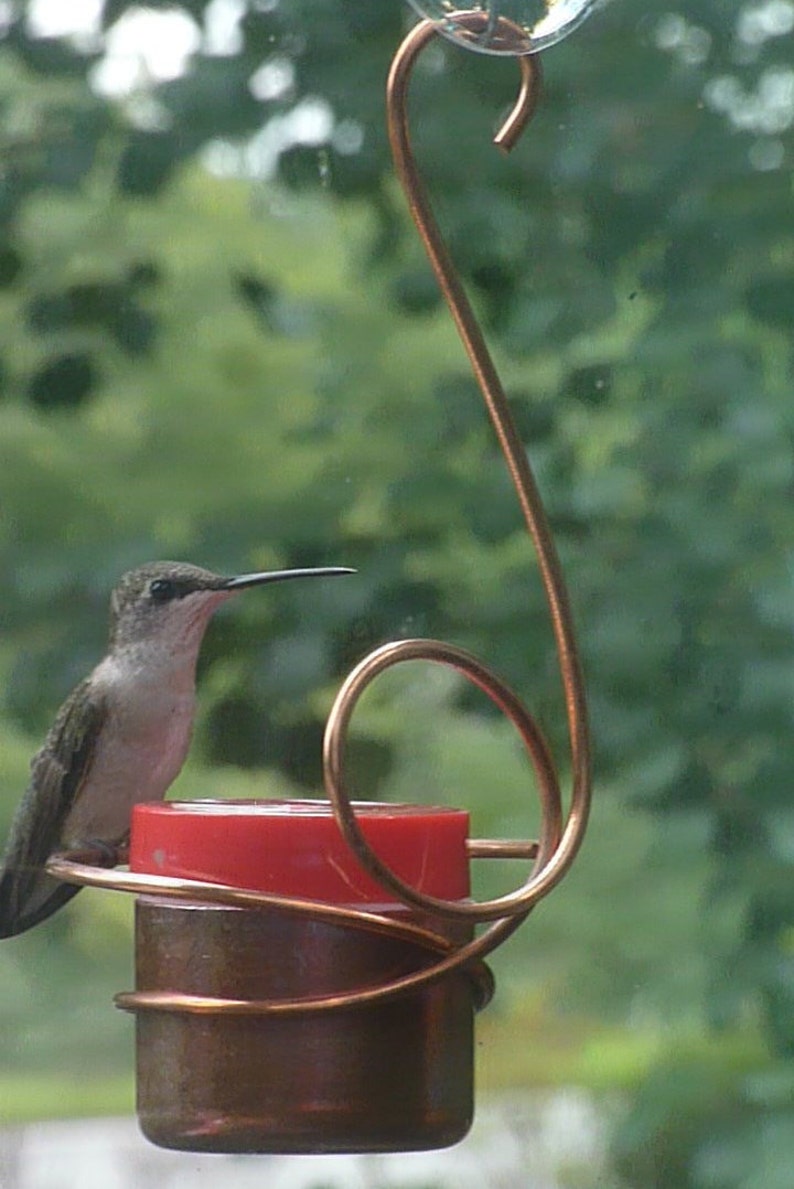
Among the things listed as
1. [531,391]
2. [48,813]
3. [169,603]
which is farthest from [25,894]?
[531,391]

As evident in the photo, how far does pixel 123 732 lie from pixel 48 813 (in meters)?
0.06

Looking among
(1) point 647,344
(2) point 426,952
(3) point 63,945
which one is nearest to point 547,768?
(2) point 426,952

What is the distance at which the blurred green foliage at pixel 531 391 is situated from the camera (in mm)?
1356

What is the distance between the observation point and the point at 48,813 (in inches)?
30.2

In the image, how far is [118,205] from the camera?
1396 mm

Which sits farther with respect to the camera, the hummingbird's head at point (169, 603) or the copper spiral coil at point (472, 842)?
the hummingbird's head at point (169, 603)

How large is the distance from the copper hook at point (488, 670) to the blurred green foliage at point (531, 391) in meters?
0.61

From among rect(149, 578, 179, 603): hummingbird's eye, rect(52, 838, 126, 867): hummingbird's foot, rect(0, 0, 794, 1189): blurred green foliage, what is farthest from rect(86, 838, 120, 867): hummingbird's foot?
rect(0, 0, 794, 1189): blurred green foliage

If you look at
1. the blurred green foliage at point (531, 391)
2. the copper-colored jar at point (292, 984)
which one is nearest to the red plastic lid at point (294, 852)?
the copper-colored jar at point (292, 984)

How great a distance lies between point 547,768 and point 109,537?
68 centimetres

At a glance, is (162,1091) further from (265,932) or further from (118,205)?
(118,205)

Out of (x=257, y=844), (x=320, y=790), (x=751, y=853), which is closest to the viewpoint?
(x=257, y=844)

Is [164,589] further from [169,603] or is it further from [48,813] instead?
[48,813]

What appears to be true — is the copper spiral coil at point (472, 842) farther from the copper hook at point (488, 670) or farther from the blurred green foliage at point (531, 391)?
the blurred green foliage at point (531, 391)
